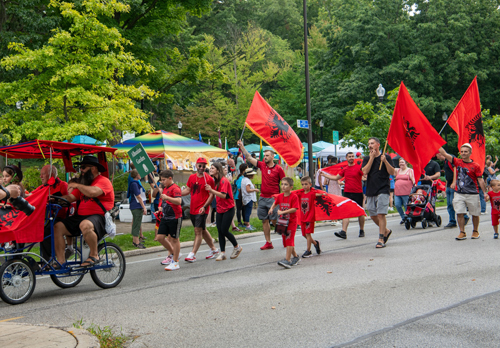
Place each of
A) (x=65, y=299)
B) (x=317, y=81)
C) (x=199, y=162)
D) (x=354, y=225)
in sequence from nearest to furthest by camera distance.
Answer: (x=65, y=299), (x=199, y=162), (x=354, y=225), (x=317, y=81)

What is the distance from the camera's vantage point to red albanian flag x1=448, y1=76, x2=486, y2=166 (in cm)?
1159

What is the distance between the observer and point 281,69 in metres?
49.5

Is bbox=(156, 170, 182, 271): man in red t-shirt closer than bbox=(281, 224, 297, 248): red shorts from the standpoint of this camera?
No

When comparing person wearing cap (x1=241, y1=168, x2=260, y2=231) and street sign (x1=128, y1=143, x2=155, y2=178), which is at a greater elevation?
street sign (x1=128, y1=143, x2=155, y2=178)

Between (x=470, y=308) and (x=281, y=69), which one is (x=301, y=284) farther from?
(x=281, y=69)

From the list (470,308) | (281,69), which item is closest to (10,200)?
(470,308)

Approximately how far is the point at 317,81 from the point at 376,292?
38.9m

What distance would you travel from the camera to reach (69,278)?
7.83 m

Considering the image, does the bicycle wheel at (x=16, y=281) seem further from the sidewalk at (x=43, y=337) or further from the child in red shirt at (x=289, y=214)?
the child in red shirt at (x=289, y=214)

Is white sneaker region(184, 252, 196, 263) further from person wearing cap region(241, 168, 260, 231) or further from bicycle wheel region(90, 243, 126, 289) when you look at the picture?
person wearing cap region(241, 168, 260, 231)

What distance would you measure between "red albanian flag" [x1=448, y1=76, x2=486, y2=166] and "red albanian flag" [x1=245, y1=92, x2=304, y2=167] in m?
Answer: 3.55

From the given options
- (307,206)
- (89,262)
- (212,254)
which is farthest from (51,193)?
(307,206)

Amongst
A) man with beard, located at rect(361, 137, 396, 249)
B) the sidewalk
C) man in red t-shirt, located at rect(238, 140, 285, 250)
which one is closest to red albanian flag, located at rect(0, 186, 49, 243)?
the sidewalk

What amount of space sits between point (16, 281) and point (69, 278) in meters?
1.20
